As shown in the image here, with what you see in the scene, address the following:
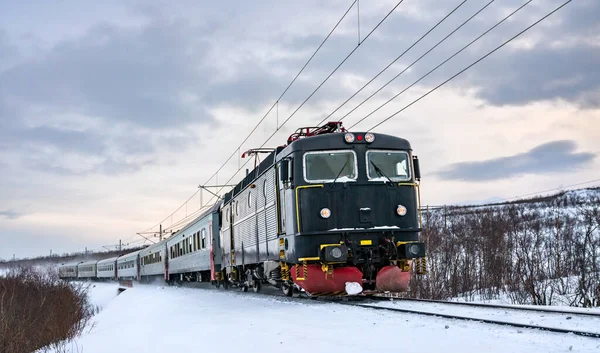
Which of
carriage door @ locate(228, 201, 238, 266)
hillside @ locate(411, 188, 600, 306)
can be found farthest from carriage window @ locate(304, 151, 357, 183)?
carriage door @ locate(228, 201, 238, 266)

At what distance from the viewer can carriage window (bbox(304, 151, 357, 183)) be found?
1309 centimetres

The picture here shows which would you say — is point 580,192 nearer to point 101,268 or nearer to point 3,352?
point 101,268

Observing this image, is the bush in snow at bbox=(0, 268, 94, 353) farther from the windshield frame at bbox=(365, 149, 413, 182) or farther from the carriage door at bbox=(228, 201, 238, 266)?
the windshield frame at bbox=(365, 149, 413, 182)

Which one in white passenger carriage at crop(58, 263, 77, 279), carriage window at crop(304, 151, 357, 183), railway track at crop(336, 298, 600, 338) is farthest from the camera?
white passenger carriage at crop(58, 263, 77, 279)

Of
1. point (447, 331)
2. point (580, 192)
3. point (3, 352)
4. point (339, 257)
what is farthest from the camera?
point (580, 192)

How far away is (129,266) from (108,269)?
11958mm

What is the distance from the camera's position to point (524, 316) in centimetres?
872

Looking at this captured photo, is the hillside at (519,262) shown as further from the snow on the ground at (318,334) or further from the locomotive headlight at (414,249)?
the snow on the ground at (318,334)

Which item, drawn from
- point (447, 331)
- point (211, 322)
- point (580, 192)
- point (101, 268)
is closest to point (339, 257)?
point (211, 322)

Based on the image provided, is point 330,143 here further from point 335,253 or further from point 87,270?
point 87,270

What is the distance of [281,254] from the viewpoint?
45.3ft

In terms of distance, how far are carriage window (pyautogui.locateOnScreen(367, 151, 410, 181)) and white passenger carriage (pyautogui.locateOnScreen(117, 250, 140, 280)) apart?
40.4 m

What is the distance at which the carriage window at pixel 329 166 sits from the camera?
13086 mm

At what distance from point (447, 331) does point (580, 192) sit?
84218 millimetres
